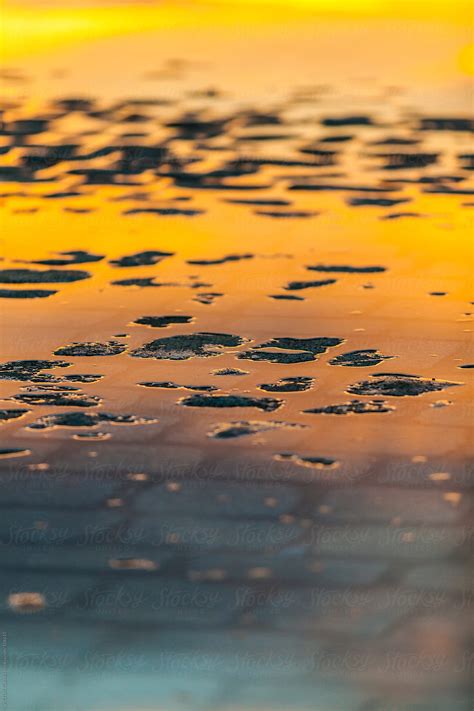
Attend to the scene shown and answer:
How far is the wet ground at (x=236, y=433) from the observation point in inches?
156

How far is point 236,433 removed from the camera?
572cm

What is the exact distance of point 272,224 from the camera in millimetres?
9812

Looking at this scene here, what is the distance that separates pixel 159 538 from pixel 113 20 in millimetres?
19479

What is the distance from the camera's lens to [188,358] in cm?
679

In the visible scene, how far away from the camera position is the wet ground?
3.96m

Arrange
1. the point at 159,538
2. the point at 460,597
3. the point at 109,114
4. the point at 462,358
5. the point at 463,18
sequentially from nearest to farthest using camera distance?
the point at 460,597
the point at 159,538
the point at 462,358
the point at 109,114
the point at 463,18

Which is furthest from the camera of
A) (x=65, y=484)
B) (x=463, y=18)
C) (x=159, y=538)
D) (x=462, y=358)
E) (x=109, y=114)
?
(x=463, y=18)

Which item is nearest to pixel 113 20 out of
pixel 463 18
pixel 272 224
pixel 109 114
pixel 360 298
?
pixel 463 18

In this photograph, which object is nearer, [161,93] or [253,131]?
[253,131]

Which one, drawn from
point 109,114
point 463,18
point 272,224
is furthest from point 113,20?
point 272,224

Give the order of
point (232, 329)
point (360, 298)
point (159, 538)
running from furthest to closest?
point (360, 298) → point (232, 329) → point (159, 538)

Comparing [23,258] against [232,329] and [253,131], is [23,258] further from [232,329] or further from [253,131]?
[253,131]

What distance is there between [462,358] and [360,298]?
1.22 metres

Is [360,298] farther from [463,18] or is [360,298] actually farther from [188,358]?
[463,18]
